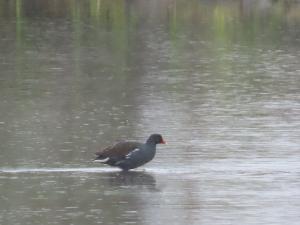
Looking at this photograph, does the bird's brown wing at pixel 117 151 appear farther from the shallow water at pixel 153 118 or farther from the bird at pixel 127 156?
the shallow water at pixel 153 118

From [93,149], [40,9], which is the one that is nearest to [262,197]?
[93,149]

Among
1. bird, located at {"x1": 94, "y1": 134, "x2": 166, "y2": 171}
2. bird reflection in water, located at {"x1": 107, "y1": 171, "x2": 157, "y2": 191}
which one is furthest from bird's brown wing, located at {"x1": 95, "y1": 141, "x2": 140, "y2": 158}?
bird reflection in water, located at {"x1": 107, "y1": 171, "x2": 157, "y2": 191}

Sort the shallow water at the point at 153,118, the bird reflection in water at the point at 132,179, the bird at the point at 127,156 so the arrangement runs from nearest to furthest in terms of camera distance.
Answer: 1. the shallow water at the point at 153,118
2. the bird reflection in water at the point at 132,179
3. the bird at the point at 127,156

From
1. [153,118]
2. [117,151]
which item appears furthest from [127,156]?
[153,118]

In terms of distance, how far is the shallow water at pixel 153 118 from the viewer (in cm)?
1170

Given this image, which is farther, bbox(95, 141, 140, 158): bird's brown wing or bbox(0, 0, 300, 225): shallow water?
bbox(95, 141, 140, 158): bird's brown wing

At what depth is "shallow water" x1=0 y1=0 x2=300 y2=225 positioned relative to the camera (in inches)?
461

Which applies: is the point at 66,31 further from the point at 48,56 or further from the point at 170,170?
the point at 170,170

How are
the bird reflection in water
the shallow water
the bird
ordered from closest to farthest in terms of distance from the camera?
1. the shallow water
2. the bird reflection in water
3. the bird

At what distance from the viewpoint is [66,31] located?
30.7 metres

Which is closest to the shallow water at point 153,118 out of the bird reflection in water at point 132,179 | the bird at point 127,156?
the bird reflection in water at point 132,179

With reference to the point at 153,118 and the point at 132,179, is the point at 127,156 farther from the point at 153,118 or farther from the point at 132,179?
the point at 153,118

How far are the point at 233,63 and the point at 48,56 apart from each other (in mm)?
3579

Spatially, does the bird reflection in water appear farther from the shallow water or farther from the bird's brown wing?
the bird's brown wing
